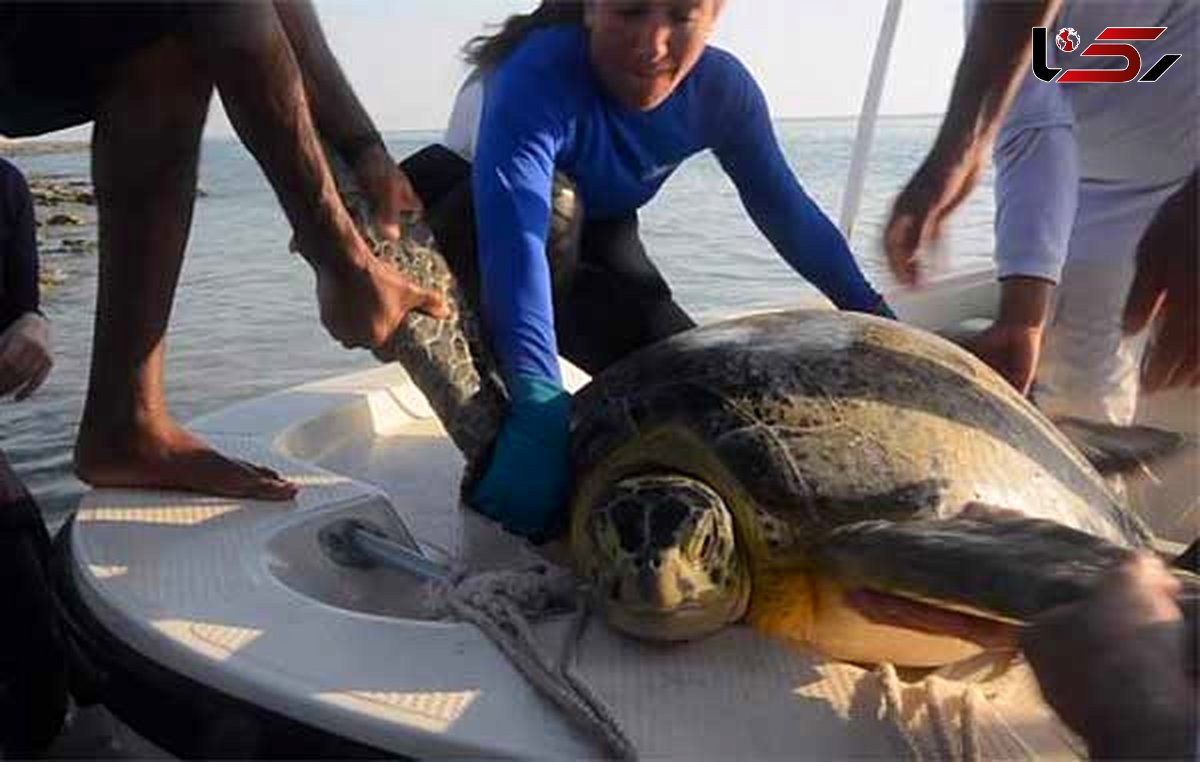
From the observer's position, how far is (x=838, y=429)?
135 cm

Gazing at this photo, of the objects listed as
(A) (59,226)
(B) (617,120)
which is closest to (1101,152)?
(B) (617,120)

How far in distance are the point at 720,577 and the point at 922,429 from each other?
309 mm

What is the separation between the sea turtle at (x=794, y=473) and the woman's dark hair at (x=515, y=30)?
0.29m

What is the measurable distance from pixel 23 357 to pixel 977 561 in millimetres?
1176

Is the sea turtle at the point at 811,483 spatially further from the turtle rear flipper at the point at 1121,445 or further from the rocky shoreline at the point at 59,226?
the rocky shoreline at the point at 59,226

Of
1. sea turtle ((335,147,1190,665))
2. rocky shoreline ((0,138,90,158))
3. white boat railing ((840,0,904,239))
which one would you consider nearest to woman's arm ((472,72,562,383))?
sea turtle ((335,147,1190,665))

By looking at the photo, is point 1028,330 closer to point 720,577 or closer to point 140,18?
point 720,577

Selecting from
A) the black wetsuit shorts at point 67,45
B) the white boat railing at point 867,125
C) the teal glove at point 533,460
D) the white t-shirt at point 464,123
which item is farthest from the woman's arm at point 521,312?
the white boat railing at point 867,125

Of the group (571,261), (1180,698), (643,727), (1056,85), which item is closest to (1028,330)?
(1056,85)

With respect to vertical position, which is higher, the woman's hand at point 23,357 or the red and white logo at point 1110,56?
the red and white logo at point 1110,56

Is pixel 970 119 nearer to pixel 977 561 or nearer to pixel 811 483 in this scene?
pixel 811 483

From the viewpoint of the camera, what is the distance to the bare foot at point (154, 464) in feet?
4.95

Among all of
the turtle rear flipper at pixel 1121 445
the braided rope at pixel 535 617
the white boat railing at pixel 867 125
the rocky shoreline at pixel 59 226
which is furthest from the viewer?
the rocky shoreline at pixel 59 226

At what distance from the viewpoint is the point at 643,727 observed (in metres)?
1.07
